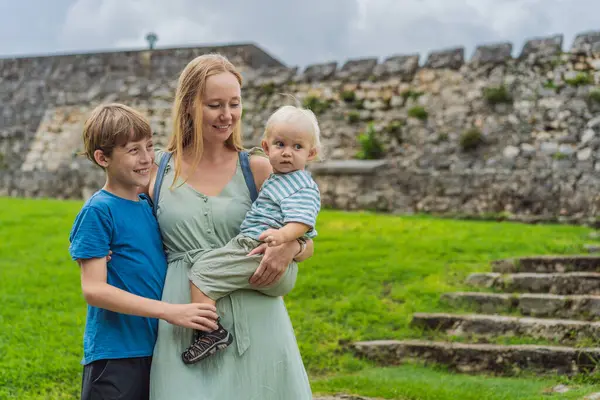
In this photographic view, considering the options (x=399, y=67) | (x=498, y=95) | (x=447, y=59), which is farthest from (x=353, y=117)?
(x=498, y=95)

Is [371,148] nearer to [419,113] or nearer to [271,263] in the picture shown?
[419,113]

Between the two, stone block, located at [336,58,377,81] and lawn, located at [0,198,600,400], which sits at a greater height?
stone block, located at [336,58,377,81]

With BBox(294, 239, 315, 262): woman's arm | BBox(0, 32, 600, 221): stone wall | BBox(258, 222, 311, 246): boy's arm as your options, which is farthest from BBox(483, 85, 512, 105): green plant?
BBox(258, 222, 311, 246): boy's arm

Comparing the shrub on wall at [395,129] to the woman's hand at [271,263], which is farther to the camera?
the shrub on wall at [395,129]

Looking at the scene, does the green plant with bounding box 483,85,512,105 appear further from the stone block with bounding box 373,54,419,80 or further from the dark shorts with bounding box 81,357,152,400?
the dark shorts with bounding box 81,357,152,400

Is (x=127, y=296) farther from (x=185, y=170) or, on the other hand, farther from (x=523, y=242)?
(x=523, y=242)

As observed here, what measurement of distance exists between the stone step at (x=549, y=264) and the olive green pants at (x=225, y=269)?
517cm

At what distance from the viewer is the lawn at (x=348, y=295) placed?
534 cm

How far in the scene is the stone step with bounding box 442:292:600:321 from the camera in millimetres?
6449

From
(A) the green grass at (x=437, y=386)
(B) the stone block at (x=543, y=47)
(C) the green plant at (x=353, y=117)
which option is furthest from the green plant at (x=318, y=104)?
(A) the green grass at (x=437, y=386)

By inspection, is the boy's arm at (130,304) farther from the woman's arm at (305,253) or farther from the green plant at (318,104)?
the green plant at (318,104)

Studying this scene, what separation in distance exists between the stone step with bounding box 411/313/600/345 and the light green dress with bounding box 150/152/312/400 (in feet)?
11.9

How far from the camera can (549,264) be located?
7.50 meters

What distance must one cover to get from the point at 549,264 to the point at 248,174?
5.13m
